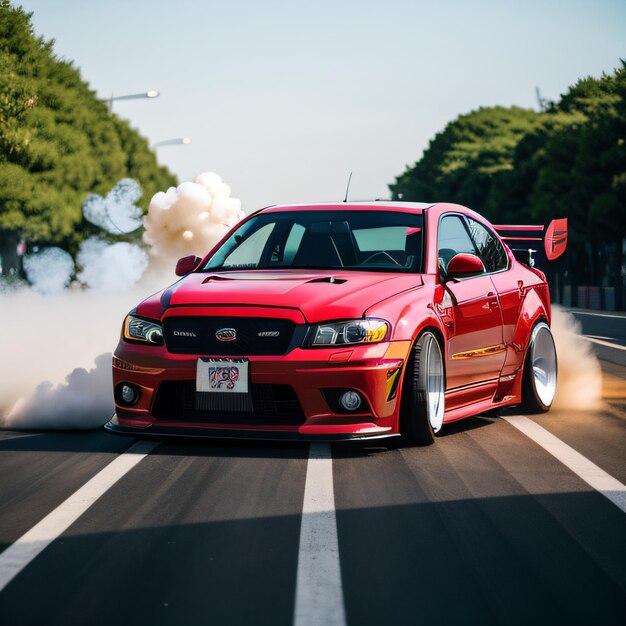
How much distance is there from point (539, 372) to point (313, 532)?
489 centimetres

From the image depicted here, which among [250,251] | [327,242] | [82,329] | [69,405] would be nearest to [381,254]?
[327,242]

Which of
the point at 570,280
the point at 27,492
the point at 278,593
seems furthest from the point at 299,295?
the point at 570,280

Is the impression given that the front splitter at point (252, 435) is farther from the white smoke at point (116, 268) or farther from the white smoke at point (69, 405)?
the white smoke at point (116, 268)

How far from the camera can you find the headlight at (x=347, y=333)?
751 centimetres

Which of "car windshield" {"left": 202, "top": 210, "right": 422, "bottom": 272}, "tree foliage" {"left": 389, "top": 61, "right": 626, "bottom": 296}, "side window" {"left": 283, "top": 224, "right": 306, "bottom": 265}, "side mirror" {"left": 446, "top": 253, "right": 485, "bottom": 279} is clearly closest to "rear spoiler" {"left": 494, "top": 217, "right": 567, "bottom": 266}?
"car windshield" {"left": 202, "top": 210, "right": 422, "bottom": 272}

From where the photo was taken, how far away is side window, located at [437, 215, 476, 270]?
9008 millimetres

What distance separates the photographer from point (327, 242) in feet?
29.2

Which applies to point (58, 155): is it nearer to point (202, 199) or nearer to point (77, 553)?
point (202, 199)

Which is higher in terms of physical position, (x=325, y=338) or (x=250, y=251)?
(x=250, y=251)

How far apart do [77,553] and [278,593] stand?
3.39 ft

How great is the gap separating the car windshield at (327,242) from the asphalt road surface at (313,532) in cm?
131

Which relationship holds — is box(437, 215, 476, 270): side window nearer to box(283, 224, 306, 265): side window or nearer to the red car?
the red car

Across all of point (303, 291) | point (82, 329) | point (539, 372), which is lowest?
point (539, 372)

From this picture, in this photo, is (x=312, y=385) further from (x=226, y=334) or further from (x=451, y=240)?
(x=451, y=240)
